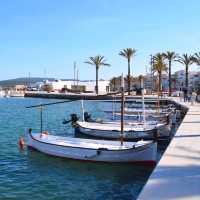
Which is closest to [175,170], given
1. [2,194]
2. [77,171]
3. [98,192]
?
[98,192]

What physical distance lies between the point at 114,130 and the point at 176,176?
19.5 meters

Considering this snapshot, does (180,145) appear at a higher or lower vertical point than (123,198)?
higher

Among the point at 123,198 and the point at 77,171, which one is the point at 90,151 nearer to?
the point at 77,171

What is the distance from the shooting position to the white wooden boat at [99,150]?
20734 mm

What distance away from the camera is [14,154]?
80.4 feet

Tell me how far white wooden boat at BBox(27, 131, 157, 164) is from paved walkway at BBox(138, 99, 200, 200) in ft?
13.4

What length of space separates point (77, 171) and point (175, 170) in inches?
343

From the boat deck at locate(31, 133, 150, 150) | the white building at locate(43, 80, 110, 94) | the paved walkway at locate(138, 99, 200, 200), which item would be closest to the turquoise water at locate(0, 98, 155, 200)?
the boat deck at locate(31, 133, 150, 150)

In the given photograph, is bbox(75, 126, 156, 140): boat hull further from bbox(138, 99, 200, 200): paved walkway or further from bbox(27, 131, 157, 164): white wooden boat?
bbox(138, 99, 200, 200): paved walkway

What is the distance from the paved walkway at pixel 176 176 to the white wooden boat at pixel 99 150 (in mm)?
4074

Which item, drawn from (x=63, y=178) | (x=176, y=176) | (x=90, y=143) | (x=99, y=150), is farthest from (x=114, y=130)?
(x=176, y=176)

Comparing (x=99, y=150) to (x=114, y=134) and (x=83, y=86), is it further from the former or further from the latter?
(x=83, y=86)

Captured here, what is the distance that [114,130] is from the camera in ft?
101

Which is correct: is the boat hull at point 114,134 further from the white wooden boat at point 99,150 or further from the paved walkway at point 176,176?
the paved walkway at point 176,176
